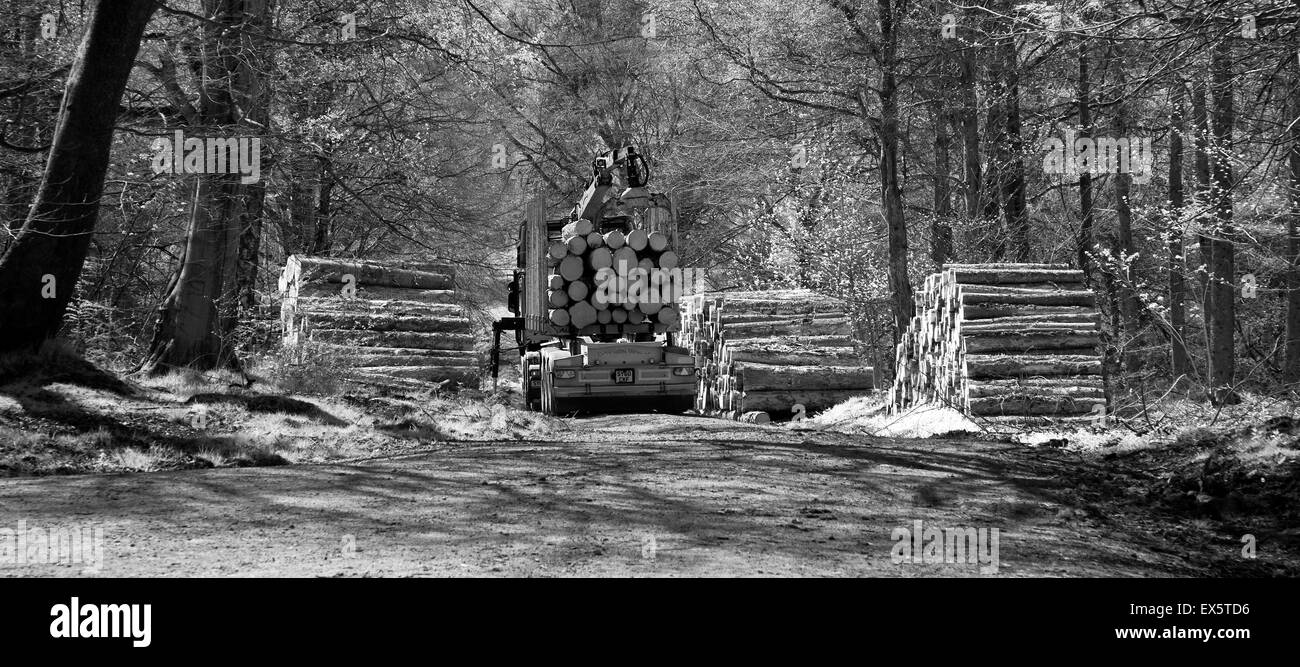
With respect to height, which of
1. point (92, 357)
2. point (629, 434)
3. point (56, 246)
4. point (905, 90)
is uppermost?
point (905, 90)

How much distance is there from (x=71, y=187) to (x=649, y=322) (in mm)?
10071

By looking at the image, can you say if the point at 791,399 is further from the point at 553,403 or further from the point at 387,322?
the point at 387,322

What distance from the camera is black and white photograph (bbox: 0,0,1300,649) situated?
230 inches

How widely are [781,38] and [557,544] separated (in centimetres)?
1427

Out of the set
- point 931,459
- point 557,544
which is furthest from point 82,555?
point 931,459

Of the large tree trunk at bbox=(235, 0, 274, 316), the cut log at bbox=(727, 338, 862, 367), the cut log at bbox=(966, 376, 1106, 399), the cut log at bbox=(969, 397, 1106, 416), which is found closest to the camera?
the large tree trunk at bbox=(235, 0, 274, 316)

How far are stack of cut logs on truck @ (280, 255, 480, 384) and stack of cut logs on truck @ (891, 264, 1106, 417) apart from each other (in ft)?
23.3

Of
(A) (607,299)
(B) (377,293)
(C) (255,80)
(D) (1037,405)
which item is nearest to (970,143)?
(A) (607,299)

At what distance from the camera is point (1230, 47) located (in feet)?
27.0

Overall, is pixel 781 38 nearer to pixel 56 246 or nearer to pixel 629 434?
pixel 629 434

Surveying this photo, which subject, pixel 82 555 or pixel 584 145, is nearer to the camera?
pixel 82 555

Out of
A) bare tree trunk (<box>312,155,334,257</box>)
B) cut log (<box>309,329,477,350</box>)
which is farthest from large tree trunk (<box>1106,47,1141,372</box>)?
bare tree trunk (<box>312,155,334,257</box>)

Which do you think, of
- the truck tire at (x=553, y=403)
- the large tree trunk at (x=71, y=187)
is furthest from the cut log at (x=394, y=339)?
the large tree trunk at (x=71, y=187)

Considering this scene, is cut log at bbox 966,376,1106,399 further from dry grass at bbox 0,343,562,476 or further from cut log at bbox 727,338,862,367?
cut log at bbox 727,338,862,367
